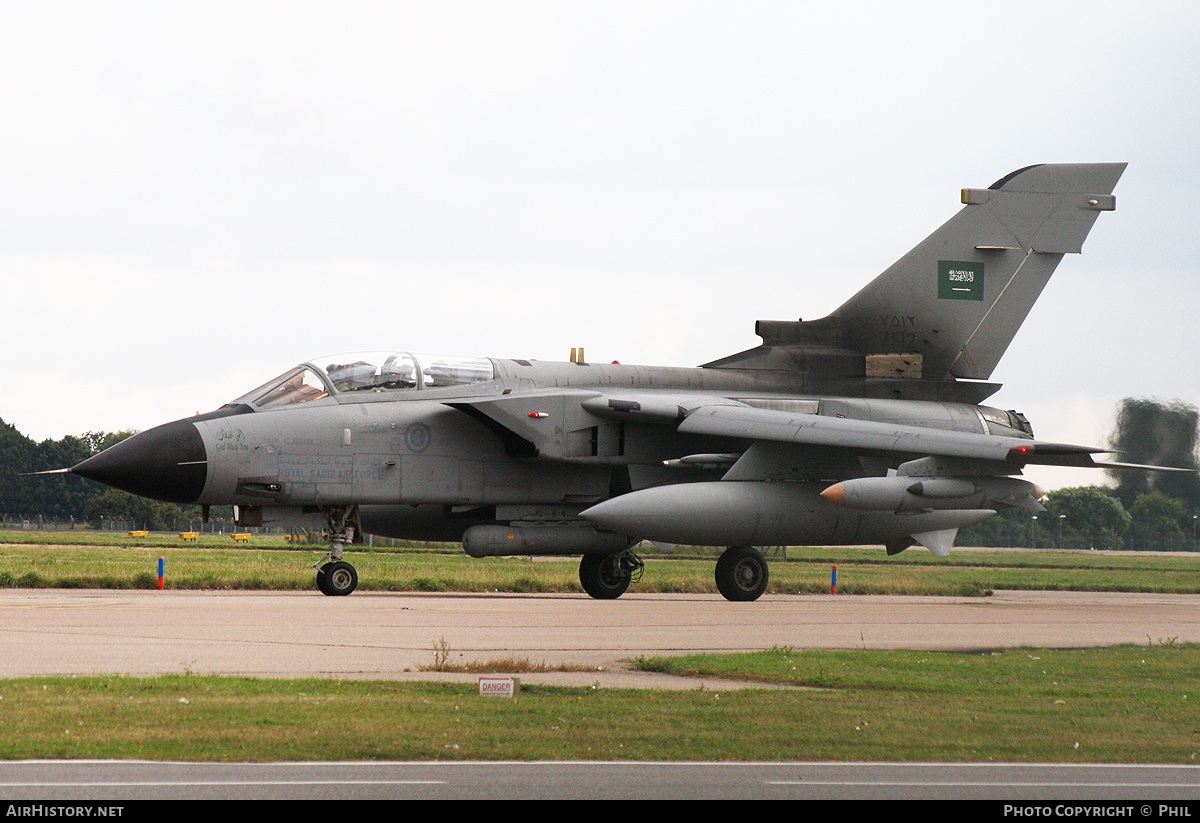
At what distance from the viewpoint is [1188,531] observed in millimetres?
38500

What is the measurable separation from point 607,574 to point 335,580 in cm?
413

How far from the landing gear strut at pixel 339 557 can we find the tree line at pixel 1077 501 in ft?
9.99

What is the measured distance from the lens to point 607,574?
1922cm

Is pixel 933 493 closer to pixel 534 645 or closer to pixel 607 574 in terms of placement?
pixel 607 574

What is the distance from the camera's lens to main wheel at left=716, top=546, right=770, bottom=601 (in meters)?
18.8

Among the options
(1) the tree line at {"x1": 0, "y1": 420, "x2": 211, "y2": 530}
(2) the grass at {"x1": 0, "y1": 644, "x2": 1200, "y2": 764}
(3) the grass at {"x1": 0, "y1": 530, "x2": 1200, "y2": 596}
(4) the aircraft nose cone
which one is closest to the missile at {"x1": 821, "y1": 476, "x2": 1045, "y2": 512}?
(3) the grass at {"x1": 0, "y1": 530, "x2": 1200, "y2": 596}

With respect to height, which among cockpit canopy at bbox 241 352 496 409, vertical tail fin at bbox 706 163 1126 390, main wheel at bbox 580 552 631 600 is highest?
vertical tail fin at bbox 706 163 1126 390

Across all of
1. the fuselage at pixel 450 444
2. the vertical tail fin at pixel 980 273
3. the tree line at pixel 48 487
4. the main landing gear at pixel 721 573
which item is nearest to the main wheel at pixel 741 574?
the main landing gear at pixel 721 573

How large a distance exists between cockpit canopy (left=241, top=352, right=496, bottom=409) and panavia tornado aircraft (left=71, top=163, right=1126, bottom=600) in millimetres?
23

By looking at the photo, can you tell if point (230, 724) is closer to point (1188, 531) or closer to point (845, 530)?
point (845, 530)

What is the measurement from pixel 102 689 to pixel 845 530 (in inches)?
473

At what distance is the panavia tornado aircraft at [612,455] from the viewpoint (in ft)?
55.8

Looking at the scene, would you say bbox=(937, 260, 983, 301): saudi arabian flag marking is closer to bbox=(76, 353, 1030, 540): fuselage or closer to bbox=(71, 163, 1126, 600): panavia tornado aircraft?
bbox=(71, 163, 1126, 600): panavia tornado aircraft

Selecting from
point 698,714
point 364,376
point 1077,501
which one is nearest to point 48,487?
point 1077,501
